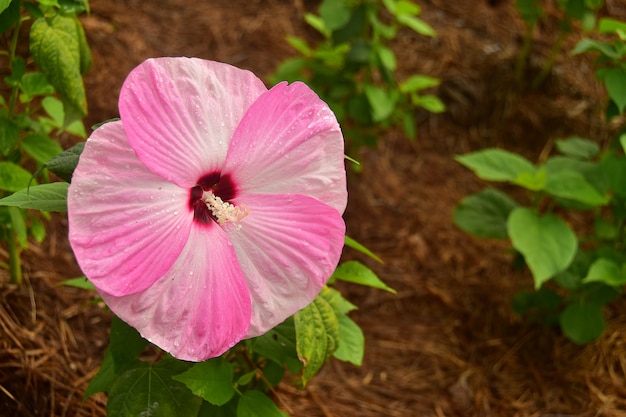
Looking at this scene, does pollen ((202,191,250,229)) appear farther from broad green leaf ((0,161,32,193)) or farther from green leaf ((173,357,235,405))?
broad green leaf ((0,161,32,193))

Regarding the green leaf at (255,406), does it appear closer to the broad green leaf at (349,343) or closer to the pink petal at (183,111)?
the broad green leaf at (349,343)

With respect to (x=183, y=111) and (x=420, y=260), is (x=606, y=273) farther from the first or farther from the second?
(x=183, y=111)

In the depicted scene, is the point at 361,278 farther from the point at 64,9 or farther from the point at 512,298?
the point at 512,298

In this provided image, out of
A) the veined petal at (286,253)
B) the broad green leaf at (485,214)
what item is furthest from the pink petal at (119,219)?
the broad green leaf at (485,214)

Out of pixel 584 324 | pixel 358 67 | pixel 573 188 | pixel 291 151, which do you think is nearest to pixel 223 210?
pixel 291 151

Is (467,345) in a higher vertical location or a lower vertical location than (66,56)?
lower

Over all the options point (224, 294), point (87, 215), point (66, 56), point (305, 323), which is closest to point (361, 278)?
point (305, 323)
